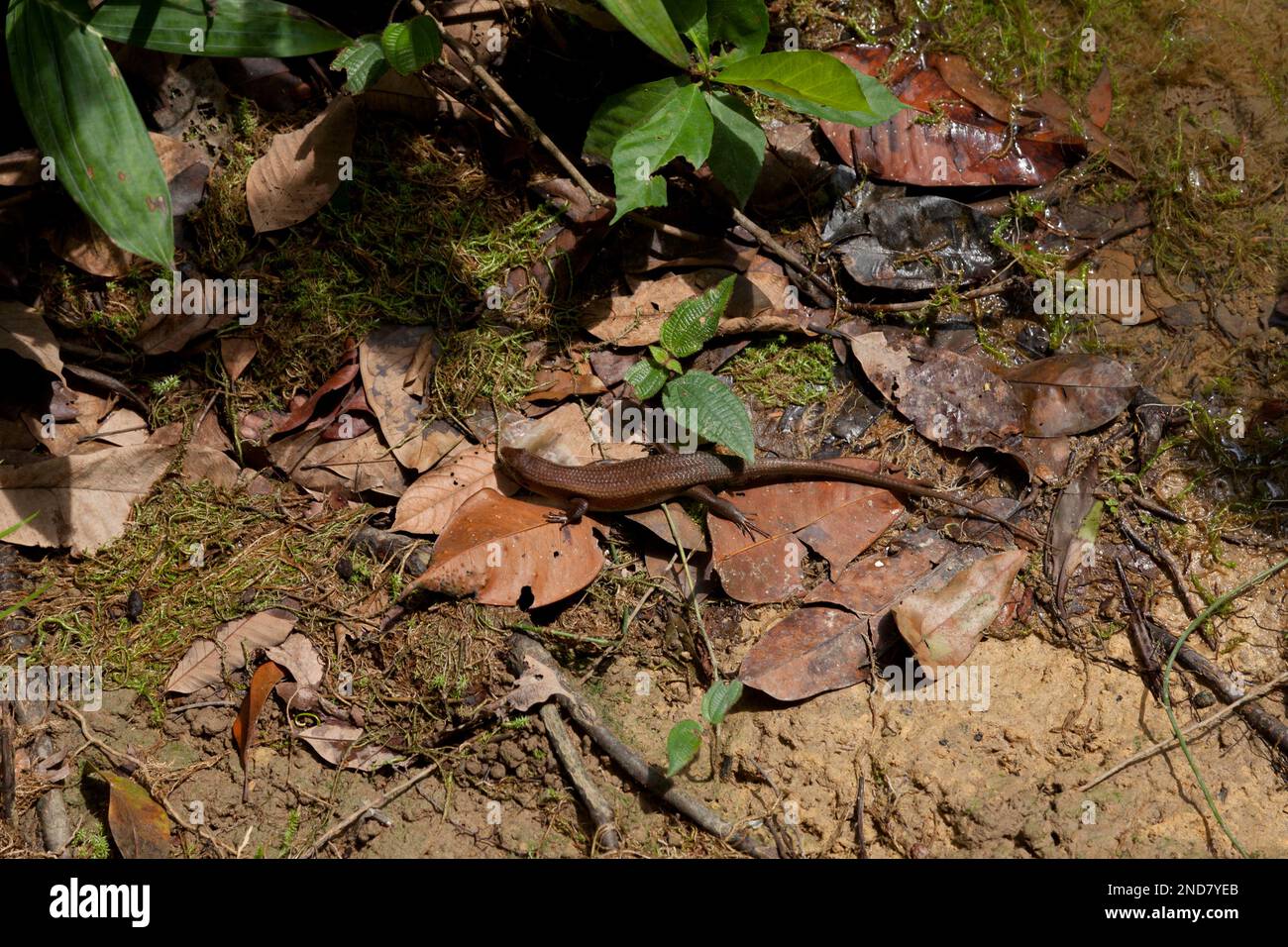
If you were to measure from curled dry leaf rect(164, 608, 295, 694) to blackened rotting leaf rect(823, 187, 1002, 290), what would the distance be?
11.5ft

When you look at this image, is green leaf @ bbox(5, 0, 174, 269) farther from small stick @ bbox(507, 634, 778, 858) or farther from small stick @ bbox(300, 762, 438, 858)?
small stick @ bbox(300, 762, 438, 858)

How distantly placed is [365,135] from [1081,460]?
415 centimetres

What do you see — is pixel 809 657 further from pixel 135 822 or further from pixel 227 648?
pixel 135 822

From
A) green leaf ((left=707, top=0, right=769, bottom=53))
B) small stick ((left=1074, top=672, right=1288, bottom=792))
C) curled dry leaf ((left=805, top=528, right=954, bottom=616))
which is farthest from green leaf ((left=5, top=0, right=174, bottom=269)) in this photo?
small stick ((left=1074, top=672, right=1288, bottom=792))

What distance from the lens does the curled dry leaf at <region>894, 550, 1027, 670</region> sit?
4.06 metres

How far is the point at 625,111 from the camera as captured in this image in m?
4.16

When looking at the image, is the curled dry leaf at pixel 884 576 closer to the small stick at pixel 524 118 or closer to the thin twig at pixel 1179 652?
the thin twig at pixel 1179 652

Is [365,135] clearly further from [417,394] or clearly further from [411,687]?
[411,687]

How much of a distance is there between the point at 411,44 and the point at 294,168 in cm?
105

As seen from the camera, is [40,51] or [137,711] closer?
[40,51]

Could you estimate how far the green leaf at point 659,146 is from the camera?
3.87m

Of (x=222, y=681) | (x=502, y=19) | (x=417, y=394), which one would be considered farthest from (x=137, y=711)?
(x=502, y=19)

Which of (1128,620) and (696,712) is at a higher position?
(1128,620)

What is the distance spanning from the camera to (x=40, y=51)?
375 cm
